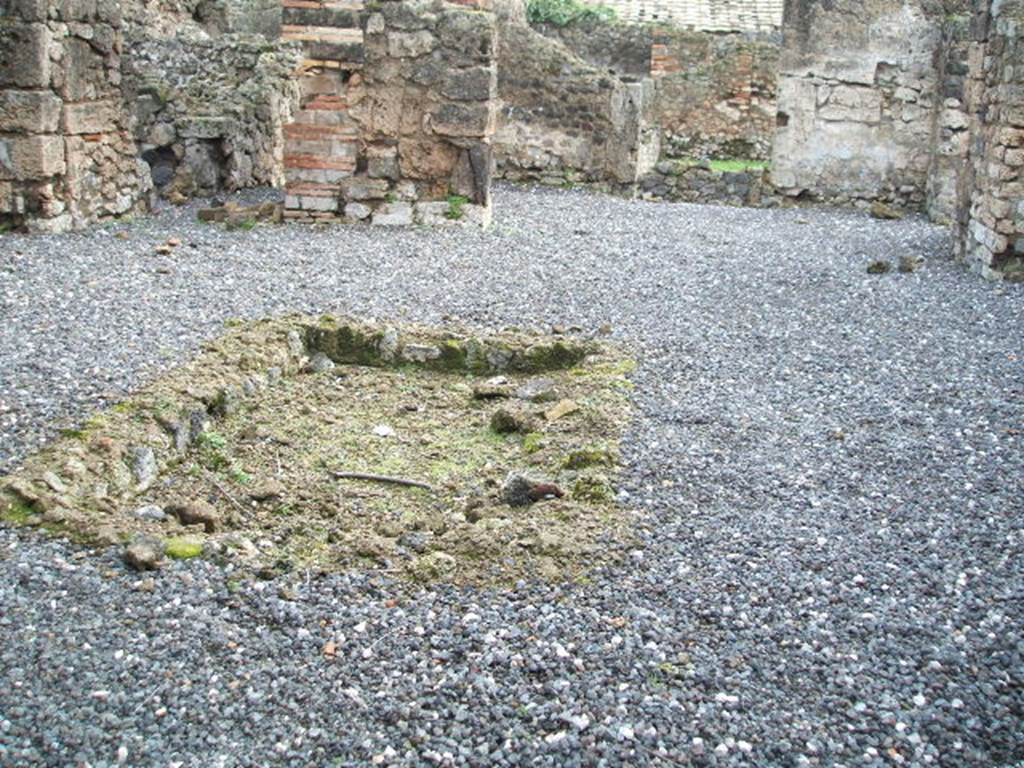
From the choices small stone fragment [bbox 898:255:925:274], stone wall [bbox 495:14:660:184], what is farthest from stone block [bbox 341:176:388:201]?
small stone fragment [bbox 898:255:925:274]

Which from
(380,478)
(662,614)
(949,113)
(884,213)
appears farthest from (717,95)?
(662,614)

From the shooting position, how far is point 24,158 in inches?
365

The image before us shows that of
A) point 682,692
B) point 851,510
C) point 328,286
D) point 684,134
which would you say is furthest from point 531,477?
point 684,134

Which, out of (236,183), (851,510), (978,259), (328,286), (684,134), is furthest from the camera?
(684,134)

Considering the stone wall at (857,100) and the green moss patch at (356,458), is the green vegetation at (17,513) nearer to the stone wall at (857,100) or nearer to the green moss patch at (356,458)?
the green moss patch at (356,458)

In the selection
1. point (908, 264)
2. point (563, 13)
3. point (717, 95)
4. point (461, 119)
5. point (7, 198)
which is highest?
point (563, 13)

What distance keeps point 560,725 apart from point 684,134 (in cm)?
2139

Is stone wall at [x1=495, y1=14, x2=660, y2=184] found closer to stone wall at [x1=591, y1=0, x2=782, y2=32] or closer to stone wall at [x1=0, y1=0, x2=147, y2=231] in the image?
stone wall at [x1=0, y1=0, x2=147, y2=231]

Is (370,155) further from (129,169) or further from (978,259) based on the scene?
(978,259)

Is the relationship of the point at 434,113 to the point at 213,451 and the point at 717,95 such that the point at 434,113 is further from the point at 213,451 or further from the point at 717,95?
the point at 717,95

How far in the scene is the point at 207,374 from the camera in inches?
236

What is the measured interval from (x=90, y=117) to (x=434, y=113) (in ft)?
10.4

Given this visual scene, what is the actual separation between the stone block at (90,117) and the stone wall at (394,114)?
1.68 m

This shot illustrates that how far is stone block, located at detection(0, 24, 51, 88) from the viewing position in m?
9.19
